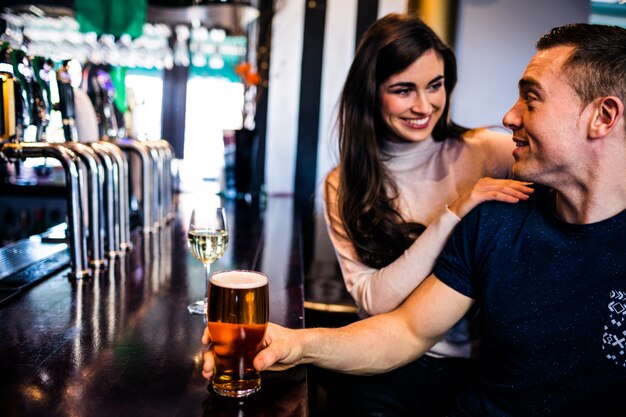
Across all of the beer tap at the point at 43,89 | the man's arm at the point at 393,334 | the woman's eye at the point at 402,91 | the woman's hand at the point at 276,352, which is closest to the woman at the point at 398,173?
the woman's eye at the point at 402,91

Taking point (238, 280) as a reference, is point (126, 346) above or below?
below

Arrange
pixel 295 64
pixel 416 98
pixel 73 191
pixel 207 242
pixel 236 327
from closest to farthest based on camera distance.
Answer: pixel 236 327
pixel 207 242
pixel 73 191
pixel 416 98
pixel 295 64

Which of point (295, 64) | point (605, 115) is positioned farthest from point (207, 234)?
point (295, 64)

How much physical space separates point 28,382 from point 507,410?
3.03 ft

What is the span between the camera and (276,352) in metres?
0.96

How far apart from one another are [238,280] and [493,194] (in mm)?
706

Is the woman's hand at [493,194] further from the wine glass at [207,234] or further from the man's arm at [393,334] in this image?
the wine glass at [207,234]

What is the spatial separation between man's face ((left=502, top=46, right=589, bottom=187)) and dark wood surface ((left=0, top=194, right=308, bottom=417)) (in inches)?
23.1

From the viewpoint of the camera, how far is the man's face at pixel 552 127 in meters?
1.23

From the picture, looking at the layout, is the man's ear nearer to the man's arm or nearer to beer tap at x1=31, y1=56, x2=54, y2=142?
the man's arm

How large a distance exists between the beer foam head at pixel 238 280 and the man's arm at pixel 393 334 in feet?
0.81

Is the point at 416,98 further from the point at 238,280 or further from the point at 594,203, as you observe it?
the point at 238,280

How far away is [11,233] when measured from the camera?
10.6 ft

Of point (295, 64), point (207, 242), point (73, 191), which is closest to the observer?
point (207, 242)
